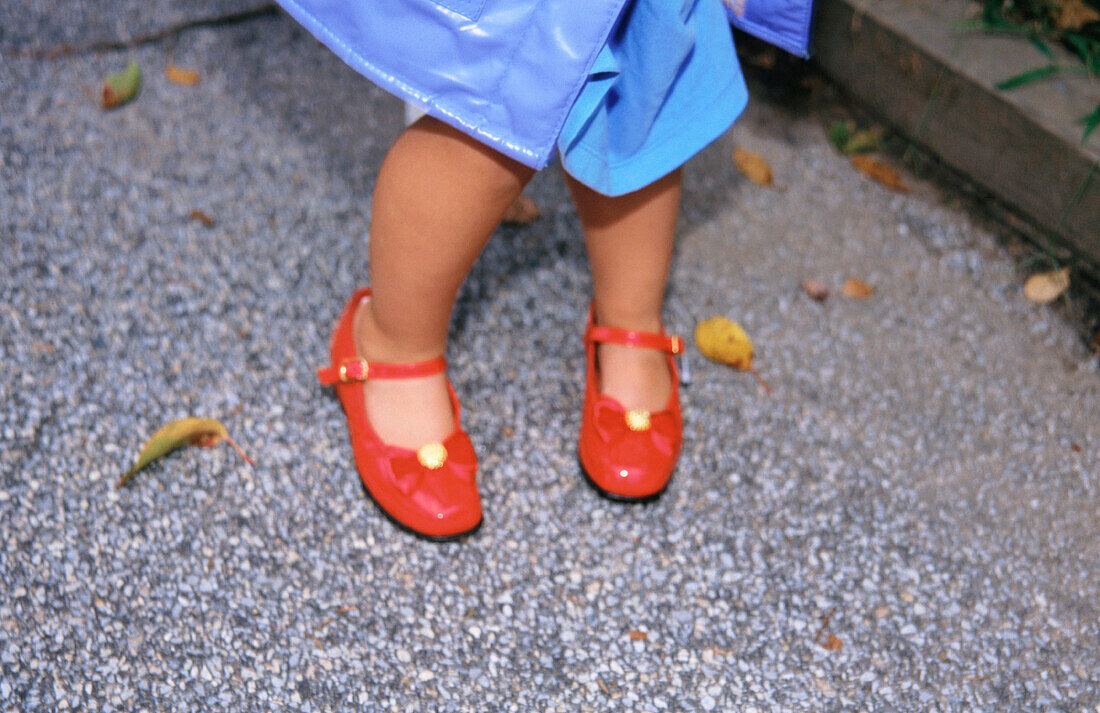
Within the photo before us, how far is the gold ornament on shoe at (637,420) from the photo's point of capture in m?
1.50

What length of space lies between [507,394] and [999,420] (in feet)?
3.00

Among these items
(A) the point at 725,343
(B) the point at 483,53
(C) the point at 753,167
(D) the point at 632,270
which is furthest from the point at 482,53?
(C) the point at 753,167

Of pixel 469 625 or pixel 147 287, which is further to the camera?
pixel 147 287

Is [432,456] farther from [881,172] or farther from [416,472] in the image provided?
[881,172]

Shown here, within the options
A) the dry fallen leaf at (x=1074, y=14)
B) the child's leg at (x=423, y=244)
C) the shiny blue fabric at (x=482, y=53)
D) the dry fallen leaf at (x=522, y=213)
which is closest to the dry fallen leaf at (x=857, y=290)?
the dry fallen leaf at (x=522, y=213)

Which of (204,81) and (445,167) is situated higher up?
(445,167)

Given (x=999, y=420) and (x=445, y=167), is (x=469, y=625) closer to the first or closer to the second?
(x=445, y=167)

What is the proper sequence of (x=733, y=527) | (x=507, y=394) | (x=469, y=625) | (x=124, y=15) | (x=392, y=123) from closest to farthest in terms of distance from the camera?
(x=469, y=625)
(x=733, y=527)
(x=507, y=394)
(x=392, y=123)
(x=124, y=15)

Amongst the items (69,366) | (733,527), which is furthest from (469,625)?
(69,366)

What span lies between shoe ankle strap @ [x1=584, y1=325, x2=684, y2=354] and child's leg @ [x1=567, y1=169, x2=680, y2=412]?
11 millimetres

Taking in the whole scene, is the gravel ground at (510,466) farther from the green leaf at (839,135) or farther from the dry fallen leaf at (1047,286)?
the green leaf at (839,135)

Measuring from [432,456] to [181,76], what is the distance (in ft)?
4.40

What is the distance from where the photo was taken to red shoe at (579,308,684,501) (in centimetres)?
147

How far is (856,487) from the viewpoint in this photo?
1.59 metres
